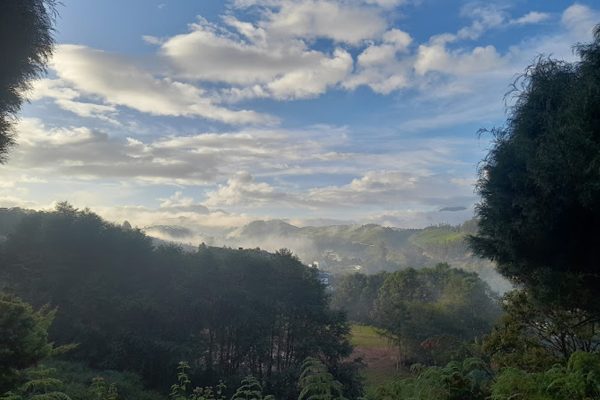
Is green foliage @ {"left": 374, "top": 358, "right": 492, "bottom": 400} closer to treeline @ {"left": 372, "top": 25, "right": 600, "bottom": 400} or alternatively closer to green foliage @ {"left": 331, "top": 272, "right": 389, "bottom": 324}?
treeline @ {"left": 372, "top": 25, "right": 600, "bottom": 400}

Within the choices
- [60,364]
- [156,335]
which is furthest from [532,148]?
[156,335]

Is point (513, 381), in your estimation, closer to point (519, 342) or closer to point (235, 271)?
point (519, 342)

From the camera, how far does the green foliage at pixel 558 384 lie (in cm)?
397

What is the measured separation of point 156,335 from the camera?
81.2 feet

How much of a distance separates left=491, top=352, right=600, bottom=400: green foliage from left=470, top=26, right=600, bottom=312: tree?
2.92 metres

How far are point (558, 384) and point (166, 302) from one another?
25548mm

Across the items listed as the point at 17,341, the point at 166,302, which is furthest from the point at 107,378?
the point at 17,341

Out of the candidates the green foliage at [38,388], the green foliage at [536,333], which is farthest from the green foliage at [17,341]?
the green foliage at [536,333]

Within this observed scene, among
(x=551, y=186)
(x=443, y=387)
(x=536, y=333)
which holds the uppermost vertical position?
(x=551, y=186)

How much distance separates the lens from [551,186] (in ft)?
22.6

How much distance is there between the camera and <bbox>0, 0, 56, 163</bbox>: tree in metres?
5.18

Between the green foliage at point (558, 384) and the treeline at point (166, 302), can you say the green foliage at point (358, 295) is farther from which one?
the green foliage at point (558, 384)

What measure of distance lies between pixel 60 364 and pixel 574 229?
64.0 ft

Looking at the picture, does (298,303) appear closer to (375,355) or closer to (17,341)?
(375,355)
